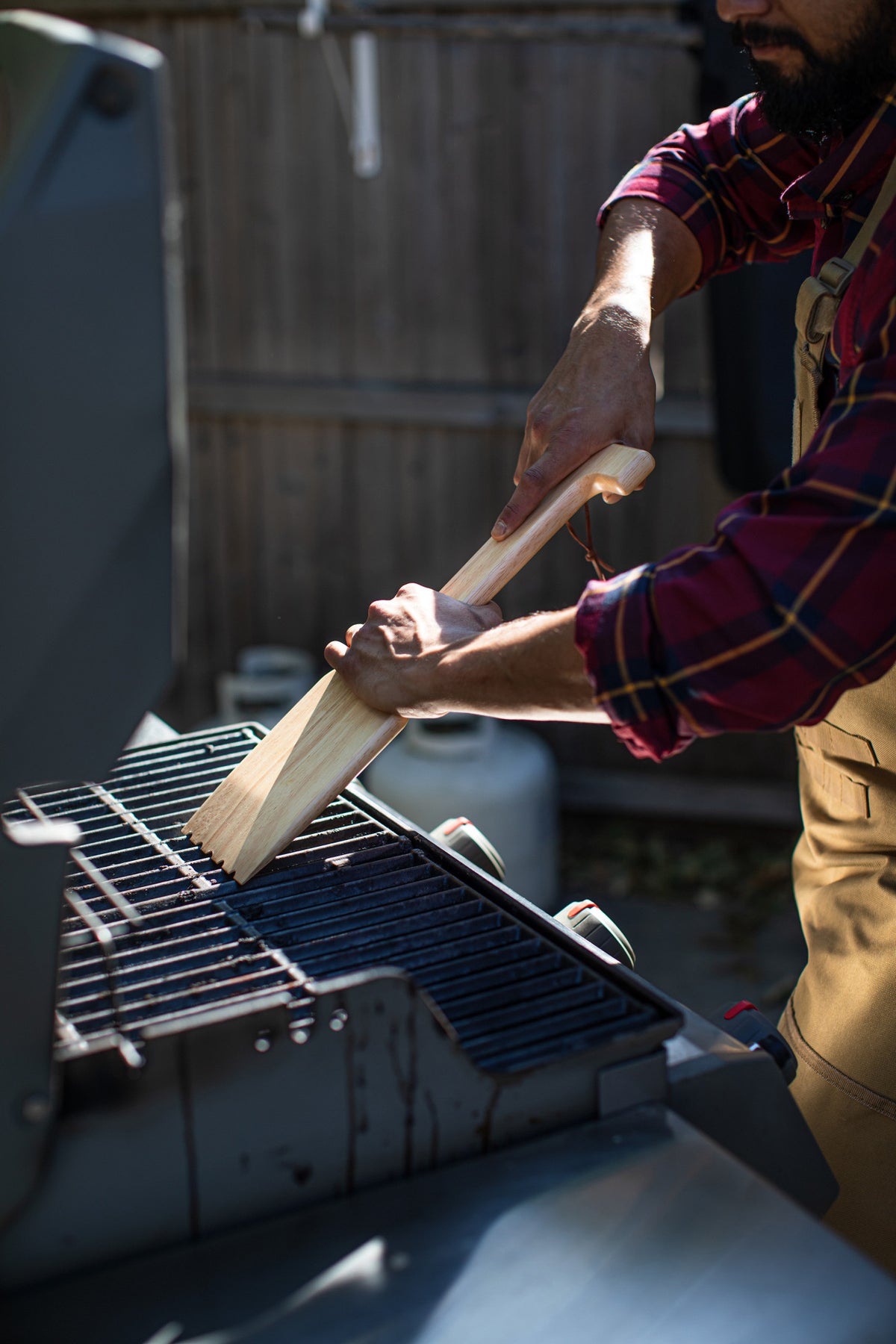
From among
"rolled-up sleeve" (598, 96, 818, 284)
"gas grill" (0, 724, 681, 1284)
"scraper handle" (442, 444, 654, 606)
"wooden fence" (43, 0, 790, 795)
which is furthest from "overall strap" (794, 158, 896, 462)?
"wooden fence" (43, 0, 790, 795)

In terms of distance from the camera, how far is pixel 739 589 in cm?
113

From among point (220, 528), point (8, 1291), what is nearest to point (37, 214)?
point (8, 1291)

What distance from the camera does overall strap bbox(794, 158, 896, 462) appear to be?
1.54 metres

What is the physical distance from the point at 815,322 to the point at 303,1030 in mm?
1111

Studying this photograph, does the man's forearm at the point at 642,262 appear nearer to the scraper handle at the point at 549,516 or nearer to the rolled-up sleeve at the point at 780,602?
the scraper handle at the point at 549,516

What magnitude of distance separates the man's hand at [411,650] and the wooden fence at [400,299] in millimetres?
2887

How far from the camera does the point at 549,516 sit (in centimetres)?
166

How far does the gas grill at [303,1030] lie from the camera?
98cm

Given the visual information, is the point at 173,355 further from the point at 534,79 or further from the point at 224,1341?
the point at 534,79

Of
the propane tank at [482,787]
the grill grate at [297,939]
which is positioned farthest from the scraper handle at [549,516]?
the propane tank at [482,787]

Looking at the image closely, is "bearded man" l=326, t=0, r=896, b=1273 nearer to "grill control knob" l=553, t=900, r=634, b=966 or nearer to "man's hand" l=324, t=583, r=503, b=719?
"man's hand" l=324, t=583, r=503, b=719

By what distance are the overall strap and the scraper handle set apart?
21 cm

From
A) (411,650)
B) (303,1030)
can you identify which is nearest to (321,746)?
(411,650)

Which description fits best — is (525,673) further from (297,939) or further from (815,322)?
(815,322)
